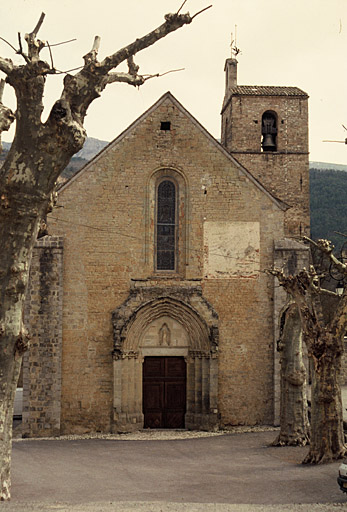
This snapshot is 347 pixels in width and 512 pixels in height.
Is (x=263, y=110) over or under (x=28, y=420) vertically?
over

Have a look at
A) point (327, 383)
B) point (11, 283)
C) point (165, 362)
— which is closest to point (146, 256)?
point (165, 362)

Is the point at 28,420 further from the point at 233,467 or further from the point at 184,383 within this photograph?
the point at 233,467

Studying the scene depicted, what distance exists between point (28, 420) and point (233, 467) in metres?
6.62

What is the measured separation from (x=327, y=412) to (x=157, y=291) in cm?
664

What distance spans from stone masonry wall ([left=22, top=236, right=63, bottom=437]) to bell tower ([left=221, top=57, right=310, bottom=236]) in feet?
36.4

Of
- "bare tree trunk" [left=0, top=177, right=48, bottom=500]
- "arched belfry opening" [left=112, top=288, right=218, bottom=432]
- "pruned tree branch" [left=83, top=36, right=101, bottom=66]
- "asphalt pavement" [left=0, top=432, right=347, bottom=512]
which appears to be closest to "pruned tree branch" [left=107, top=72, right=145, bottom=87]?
"pruned tree branch" [left=83, top=36, right=101, bottom=66]

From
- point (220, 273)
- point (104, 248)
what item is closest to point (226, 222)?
point (220, 273)

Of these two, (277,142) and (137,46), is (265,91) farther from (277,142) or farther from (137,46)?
(137,46)

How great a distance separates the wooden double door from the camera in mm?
18141

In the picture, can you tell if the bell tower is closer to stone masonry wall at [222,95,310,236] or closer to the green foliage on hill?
stone masonry wall at [222,95,310,236]

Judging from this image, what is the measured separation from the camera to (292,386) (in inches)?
606

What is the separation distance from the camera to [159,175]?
61.1 feet

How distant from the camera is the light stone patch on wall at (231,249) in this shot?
18.2 metres

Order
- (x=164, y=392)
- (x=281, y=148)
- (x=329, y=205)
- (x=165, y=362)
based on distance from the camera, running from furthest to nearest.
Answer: (x=329, y=205)
(x=281, y=148)
(x=165, y=362)
(x=164, y=392)
